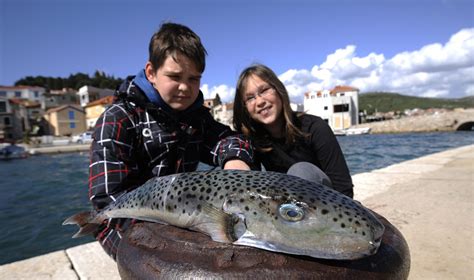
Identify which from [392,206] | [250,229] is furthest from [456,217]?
[250,229]

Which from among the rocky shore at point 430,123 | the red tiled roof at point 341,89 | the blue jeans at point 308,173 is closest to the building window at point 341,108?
the red tiled roof at point 341,89

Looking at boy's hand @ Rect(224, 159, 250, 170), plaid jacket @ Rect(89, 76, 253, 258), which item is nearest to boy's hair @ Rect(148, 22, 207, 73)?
plaid jacket @ Rect(89, 76, 253, 258)

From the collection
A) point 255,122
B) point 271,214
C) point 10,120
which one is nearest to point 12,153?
point 10,120

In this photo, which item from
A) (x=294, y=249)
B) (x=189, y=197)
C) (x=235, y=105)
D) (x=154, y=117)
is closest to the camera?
(x=294, y=249)

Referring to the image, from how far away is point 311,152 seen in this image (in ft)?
11.0

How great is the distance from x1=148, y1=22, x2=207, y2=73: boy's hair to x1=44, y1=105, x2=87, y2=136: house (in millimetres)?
63252

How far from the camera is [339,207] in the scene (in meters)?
1.30

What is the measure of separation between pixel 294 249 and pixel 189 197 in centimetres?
56

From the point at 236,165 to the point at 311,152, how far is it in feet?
3.88

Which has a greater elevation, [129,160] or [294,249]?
[129,160]

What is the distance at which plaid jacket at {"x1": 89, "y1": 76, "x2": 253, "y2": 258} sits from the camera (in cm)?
217

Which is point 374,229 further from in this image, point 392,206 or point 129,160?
point 392,206

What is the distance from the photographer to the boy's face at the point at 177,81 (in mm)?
2389

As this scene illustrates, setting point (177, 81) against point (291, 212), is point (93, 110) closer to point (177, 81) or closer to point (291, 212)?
point (177, 81)
